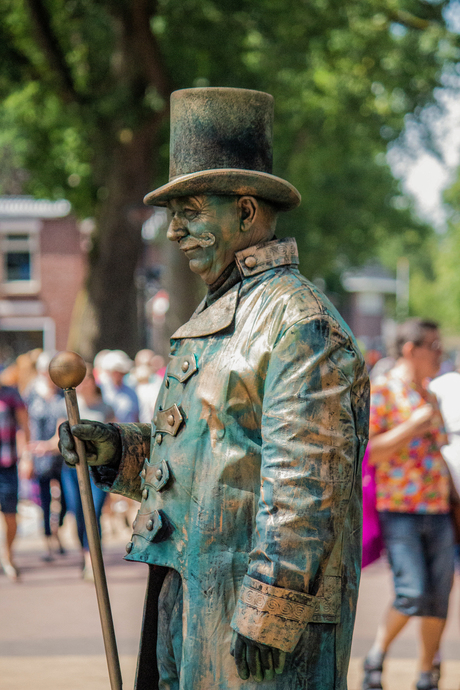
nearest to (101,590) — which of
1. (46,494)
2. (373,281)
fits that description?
(46,494)

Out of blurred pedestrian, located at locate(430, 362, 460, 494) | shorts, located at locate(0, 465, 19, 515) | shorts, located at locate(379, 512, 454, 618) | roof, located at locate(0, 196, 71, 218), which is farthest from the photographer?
roof, located at locate(0, 196, 71, 218)

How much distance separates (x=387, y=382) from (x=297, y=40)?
10373 mm

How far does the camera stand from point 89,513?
252 centimetres

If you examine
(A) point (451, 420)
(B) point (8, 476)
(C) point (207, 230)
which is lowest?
(B) point (8, 476)

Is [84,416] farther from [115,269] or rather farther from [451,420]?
[115,269]

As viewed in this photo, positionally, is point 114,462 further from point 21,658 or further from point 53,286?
point 53,286

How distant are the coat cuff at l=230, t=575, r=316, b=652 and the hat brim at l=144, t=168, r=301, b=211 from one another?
996mm

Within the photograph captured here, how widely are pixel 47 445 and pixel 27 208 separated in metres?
24.1

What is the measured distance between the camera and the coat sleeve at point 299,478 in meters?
2.16

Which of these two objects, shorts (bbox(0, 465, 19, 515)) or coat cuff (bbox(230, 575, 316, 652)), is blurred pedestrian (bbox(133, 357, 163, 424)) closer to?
shorts (bbox(0, 465, 19, 515))

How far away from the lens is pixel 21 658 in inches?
217

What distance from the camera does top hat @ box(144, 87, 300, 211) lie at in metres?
2.52

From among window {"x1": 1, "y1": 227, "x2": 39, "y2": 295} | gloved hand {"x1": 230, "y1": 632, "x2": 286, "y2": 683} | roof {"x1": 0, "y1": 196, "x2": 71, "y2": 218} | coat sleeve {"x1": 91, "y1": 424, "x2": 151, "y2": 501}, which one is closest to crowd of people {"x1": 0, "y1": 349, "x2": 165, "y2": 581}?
coat sleeve {"x1": 91, "y1": 424, "x2": 151, "y2": 501}

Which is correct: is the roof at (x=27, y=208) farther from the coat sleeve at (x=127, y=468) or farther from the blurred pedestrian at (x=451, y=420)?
the coat sleeve at (x=127, y=468)
